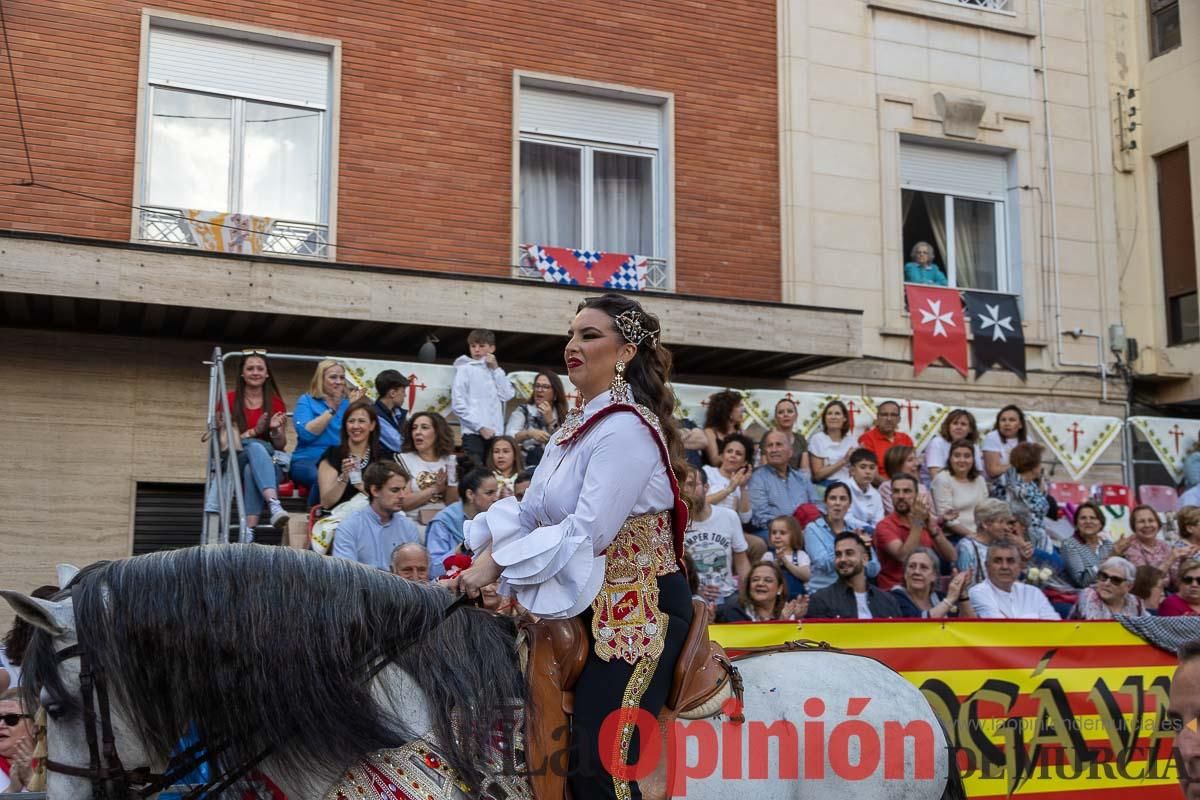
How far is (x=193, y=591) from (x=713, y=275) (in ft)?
40.4

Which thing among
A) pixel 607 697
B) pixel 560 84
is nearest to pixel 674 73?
pixel 560 84

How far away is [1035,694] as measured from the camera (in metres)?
7.59

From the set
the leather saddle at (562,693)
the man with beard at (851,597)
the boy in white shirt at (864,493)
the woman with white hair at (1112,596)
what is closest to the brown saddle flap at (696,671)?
the leather saddle at (562,693)

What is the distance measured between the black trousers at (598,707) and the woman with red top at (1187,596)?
674cm

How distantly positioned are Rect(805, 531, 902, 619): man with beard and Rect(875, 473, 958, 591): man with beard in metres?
1.24

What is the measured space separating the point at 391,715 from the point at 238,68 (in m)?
11.6

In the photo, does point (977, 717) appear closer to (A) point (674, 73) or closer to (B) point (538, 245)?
(B) point (538, 245)

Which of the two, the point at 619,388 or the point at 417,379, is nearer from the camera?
the point at 619,388

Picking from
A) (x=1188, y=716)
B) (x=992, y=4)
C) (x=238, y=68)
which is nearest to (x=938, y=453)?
(x=992, y=4)

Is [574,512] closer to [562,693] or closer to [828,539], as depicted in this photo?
[562,693]

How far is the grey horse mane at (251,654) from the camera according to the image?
12.3 ft

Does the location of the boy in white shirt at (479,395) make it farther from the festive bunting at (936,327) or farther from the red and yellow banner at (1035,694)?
the festive bunting at (936,327)

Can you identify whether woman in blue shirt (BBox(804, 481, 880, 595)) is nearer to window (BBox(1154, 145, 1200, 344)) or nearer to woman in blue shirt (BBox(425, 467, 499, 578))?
woman in blue shirt (BBox(425, 467, 499, 578))

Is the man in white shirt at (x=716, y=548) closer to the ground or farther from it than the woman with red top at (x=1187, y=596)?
farther from it
